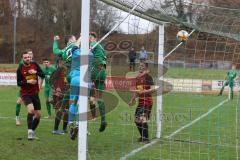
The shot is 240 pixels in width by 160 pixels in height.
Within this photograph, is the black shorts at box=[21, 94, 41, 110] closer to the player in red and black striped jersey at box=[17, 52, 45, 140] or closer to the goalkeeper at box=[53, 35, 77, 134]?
the player in red and black striped jersey at box=[17, 52, 45, 140]

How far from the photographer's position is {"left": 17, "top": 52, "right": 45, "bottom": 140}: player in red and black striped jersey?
29.6 ft

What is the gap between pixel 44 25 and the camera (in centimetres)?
4769

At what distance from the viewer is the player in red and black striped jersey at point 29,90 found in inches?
356

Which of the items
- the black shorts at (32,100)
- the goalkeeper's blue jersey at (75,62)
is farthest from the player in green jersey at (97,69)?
the black shorts at (32,100)

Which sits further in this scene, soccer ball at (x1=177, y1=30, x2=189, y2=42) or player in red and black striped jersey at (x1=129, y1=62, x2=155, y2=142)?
soccer ball at (x1=177, y1=30, x2=189, y2=42)

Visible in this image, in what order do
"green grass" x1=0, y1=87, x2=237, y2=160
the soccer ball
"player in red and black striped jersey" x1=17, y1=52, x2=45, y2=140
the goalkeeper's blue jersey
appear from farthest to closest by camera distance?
1. the soccer ball
2. "player in red and black striped jersey" x1=17, y1=52, x2=45, y2=140
3. "green grass" x1=0, y1=87, x2=237, y2=160
4. the goalkeeper's blue jersey

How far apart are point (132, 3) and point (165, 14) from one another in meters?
1.30

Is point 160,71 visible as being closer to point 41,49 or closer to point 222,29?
point 222,29

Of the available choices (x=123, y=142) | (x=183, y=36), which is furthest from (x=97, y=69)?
(x=183, y=36)

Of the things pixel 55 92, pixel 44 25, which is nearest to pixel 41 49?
pixel 44 25

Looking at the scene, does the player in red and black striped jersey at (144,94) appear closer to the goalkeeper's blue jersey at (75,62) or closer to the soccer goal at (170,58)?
the soccer goal at (170,58)

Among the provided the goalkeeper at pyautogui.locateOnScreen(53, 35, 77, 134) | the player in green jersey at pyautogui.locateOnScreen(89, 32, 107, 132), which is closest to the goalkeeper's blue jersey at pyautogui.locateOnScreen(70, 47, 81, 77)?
the goalkeeper at pyautogui.locateOnScreen(53, 35, 77, 134)

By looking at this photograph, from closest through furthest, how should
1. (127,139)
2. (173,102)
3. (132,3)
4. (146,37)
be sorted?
(132,3) → (127,139) → (146,37) → (173,102)

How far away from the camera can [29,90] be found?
9.09 metres
